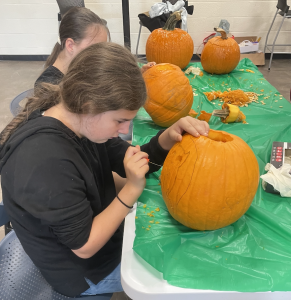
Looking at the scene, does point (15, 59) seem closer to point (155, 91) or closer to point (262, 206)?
point (155, 91)

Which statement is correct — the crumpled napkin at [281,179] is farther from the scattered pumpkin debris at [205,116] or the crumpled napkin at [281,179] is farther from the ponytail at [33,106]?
the ponytail at [33,106]

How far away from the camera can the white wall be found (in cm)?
364

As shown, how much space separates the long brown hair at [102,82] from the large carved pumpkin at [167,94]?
54cm

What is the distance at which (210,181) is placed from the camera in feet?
2.18

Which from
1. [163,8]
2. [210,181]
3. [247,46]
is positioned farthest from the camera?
[247,46]

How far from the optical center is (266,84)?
1730 mm

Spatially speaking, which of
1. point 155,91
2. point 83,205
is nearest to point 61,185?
point 83,205

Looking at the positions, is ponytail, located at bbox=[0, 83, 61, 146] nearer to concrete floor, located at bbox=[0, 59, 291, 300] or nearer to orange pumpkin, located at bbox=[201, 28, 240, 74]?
orange pumpkin, located at bbox=[201, 28, 240, 74]

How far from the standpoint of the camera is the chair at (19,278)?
33.1 inches

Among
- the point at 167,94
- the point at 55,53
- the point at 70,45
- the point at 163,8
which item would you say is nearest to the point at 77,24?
the point at 70,45

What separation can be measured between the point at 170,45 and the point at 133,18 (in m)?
2.23

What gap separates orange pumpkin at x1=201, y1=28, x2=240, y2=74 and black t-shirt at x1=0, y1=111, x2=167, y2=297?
1283mm

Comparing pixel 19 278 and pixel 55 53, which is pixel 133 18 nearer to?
pixel 55 53

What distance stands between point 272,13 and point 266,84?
2.59 meters
